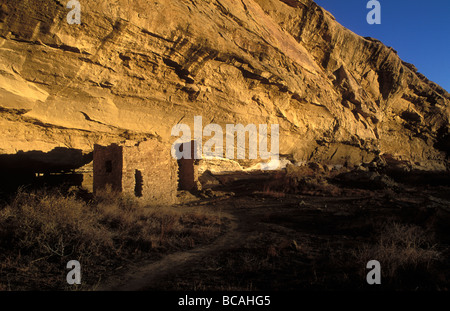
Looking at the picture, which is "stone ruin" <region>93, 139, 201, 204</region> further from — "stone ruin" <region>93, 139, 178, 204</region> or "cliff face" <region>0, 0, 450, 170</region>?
"cliff face" <region>0, 0, 450, 170</region>

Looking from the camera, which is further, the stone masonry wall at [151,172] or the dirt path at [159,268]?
the stone masonry wall at [151,172]

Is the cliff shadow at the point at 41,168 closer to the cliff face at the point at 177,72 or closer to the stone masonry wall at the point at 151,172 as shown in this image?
the cliff face at the point at 177,72

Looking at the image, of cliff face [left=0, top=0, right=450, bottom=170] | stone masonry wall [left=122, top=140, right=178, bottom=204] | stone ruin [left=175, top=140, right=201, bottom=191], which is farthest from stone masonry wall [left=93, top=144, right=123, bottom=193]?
stone ruin [left=175, top=140, right=201, bottom=191]

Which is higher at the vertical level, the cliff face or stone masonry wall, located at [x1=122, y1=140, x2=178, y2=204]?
the cliff face

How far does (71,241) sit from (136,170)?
5.08 meters

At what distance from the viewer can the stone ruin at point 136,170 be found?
30.7 feet

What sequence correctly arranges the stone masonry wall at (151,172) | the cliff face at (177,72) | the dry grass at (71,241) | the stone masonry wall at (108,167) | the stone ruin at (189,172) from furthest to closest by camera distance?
1. the stone ruin at (189,172)
2. the stone masonry wall at (151,172)
3. the stone masonry wall at (108,167)
4. the cliff face at (177,72)
5. the dry grass at (71,241)

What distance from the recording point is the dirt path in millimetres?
3746

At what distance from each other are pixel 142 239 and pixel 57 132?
7717mm

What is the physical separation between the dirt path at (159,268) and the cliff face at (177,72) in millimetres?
7763

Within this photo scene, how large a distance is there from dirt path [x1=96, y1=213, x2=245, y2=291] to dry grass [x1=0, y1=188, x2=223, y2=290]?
0.85 ft

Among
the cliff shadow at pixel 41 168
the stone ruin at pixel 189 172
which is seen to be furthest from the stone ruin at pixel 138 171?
the stone ruin at pixel 189 172

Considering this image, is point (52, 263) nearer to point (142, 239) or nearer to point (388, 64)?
point (142, 239)

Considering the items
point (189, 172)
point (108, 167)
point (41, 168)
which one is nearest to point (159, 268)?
point (108, 167)
